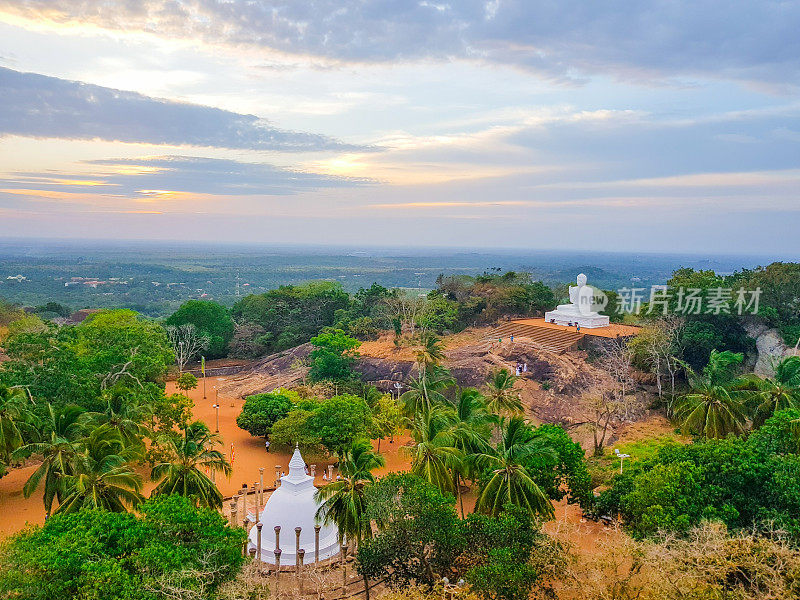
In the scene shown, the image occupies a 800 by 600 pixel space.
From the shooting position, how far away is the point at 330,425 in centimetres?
2659

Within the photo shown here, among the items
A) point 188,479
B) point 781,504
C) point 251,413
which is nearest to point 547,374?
point 251,413

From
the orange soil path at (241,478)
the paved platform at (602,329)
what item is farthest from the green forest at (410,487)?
the paved platform at (602,329)

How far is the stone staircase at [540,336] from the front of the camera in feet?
133

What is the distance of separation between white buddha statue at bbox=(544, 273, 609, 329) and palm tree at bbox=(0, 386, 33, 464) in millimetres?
35648

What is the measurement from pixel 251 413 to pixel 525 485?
18.1 m

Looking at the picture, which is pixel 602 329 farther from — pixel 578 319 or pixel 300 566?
pixel 300 566

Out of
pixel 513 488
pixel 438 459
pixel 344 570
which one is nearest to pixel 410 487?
pixel 438 459

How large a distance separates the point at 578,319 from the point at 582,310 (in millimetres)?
1061

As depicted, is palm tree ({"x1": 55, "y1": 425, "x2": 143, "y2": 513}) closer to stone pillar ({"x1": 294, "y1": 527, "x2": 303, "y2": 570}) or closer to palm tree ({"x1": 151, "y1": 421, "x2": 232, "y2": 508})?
palm tree ({"x1": 151, "y1": 421, "x2": 232, "y2": 508})

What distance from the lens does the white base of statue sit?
4444cm

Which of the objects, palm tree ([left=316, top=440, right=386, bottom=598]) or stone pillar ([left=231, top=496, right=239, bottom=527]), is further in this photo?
stone pillar ([left=231, top=496, right=239, bottom=527])

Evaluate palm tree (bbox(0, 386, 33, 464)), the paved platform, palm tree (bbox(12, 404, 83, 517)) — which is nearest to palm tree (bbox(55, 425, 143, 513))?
→ palm tree (bbox(12, 404, 83, 517))

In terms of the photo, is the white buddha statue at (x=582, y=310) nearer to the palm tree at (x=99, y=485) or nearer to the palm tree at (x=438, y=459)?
the palm tree at (x=438, y=459)

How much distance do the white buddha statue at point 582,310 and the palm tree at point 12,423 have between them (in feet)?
117
